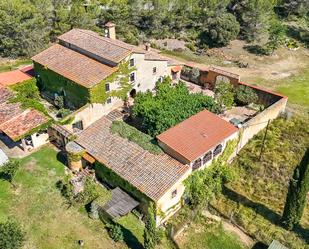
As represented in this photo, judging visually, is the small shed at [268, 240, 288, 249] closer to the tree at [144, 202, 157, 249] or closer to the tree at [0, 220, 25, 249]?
the tree at [144, 202, 157, 249]

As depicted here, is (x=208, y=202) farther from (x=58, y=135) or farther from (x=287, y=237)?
(x=58, y=135)

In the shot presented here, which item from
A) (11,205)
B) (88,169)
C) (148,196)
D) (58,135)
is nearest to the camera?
(148,196)

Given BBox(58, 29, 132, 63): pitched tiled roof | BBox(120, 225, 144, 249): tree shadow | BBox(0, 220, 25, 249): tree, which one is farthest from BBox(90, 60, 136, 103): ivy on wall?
BBox(0, 220, 25, 249): tree

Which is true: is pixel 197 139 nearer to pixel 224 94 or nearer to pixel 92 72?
pixel 224 94

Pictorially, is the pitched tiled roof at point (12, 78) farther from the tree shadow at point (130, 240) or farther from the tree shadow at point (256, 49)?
the tree shadow at point (256, 49)

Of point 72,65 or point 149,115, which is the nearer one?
point 149,115

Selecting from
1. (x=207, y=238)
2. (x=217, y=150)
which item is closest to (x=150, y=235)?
(x=207, y=238)

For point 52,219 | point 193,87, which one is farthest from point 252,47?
point 52,219
